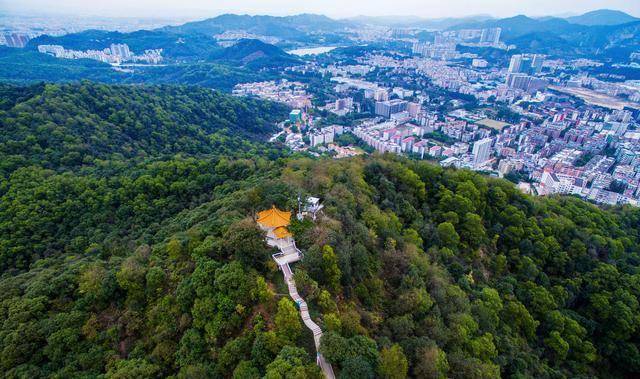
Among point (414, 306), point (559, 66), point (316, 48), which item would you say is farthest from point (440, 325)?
point (316, 48)

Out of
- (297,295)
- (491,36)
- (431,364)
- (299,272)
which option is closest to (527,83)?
(491,36)

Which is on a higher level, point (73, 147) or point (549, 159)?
point (73, 147)

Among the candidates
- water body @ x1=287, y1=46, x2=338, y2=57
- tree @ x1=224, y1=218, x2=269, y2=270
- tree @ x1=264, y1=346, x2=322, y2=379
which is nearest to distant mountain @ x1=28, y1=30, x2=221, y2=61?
water body @ x1=287, y1=46, x2=338, y2=57

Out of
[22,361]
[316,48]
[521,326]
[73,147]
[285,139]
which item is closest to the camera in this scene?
[22,361]

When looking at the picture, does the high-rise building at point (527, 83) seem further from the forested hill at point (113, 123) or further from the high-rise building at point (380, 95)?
the forested hill at point (113, 123)

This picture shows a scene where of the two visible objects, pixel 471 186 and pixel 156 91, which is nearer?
pixel 471 186

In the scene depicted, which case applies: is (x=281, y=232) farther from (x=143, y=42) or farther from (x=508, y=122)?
(x=143, y=42)

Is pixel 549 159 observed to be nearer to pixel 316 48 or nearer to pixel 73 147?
pixel 73 147
